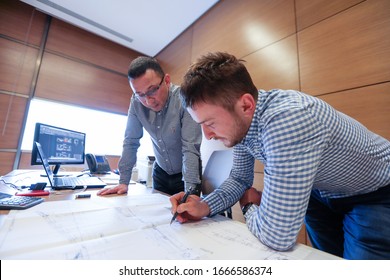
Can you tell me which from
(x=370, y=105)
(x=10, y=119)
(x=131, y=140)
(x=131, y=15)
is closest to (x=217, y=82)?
(x=131, y=140)

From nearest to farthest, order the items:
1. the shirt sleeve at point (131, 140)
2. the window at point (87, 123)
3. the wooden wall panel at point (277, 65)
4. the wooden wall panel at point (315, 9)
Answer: the shirt sleeve at point (131, 140) < the wooden wall panel at point (315, 9) < the wooden wall panel at point (277, 65) < the window at point (87, 123)

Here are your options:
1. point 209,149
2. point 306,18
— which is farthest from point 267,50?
point 209,149

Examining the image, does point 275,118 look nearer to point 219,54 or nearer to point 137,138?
point 219,54

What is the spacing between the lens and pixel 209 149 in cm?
237

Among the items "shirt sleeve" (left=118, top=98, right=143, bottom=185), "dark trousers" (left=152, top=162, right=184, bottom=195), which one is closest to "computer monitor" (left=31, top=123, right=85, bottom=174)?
"shirt sleeve" (left=118, top=98, right=143, bottom=185)

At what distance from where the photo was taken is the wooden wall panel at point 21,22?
2.51 m

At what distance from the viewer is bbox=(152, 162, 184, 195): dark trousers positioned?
143 cm

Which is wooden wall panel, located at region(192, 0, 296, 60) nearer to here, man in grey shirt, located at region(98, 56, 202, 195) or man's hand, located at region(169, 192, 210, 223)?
man in grey shirt, located at region(98, 56, 202, 195)

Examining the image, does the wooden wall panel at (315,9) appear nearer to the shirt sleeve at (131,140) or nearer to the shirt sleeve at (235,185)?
the shirt sleeve at (235,185)

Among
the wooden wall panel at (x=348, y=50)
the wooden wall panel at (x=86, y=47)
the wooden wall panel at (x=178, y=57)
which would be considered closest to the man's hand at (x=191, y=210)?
the wooden wall panel at (x=348, y=50)

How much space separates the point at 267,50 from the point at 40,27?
3.32 m

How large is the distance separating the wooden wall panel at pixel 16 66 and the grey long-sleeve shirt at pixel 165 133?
7.86ft

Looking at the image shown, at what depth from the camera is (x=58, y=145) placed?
1.60 metres

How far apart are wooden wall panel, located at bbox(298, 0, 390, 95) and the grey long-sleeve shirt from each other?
111cm
